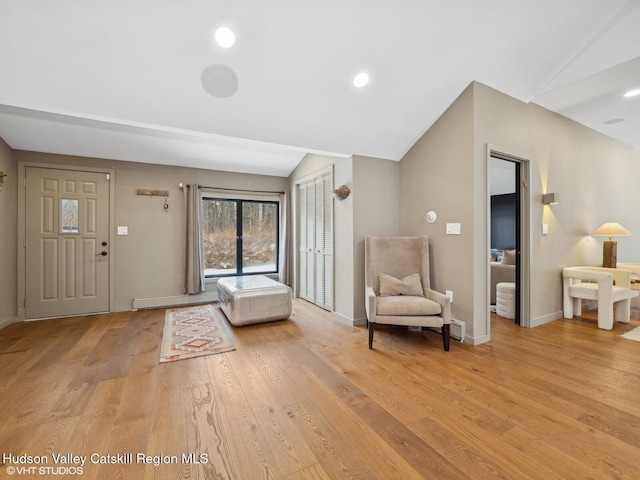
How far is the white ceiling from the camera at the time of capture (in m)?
2.05

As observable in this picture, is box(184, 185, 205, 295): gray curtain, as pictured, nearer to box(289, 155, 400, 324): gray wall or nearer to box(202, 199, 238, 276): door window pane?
box(202, 199, 238, 276): door window pane

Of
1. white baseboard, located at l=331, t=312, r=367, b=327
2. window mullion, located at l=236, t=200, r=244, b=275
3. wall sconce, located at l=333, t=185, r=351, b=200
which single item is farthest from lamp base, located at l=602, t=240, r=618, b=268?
window mullion, located at l=236, t=200, r=244, b=275

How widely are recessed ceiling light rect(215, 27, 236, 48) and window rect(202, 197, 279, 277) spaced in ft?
10.3

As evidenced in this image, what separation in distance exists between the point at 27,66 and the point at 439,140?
3769 millimetres

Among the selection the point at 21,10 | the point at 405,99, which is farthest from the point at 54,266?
the point at 405,99

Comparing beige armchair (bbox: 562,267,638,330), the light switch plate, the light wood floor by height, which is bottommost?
the light wood floor

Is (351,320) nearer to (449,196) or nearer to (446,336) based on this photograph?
(446,336)

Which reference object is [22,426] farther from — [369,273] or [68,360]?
[369,273]

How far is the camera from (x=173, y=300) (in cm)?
461

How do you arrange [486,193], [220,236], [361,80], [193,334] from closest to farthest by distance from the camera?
1. [361,80]
2. [486,193]
3. [193,334]
4. [220,236]

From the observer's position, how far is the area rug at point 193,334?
279 cm

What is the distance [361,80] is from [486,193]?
1.75m

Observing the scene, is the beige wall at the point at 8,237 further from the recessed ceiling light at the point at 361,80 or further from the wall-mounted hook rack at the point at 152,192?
the recessed ceiling light at the point at 361,80

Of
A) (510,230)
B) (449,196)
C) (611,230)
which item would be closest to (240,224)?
(449,196)
